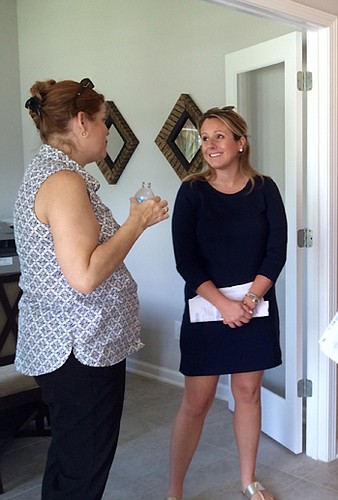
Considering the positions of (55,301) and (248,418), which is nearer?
(55,301)

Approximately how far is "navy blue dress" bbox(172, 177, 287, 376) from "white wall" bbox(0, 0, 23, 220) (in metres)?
3.16

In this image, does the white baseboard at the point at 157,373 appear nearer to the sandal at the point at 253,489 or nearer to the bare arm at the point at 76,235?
the sandal at the point at 253,489

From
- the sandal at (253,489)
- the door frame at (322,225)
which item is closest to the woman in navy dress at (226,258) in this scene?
the sandal at (253,489)

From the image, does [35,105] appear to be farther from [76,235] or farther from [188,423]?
[188,423]

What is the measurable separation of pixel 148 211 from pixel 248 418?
114 centimetres

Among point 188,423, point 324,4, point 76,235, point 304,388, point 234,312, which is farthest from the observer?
point 304,388

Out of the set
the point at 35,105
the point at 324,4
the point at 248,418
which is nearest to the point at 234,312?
the point at 248,418

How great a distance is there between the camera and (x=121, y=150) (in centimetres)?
405

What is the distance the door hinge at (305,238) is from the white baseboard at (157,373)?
1258mm

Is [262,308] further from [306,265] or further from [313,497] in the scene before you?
[313,497]

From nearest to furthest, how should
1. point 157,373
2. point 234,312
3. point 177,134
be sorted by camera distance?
point 234,312, point 177,134, point 157,373

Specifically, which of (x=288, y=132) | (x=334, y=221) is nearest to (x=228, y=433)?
(x=334, y=221)

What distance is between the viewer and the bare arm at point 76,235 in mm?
1427

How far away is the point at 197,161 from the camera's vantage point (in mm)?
3525
